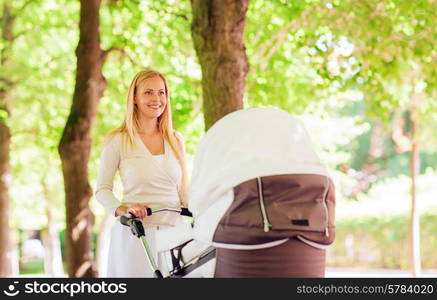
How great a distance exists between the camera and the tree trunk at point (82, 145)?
12.2 m

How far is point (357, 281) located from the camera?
612 cm

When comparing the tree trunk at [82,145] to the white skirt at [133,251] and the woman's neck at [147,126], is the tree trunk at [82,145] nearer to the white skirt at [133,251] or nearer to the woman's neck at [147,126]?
the woman's neck at [147,126]

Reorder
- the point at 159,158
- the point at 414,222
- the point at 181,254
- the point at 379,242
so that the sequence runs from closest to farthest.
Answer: the point at 181,254
the point at 159,158
the point at 414,222
the point at 379,242

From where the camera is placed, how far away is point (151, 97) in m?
6.37

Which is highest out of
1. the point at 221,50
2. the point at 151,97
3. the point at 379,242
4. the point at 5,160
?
the point at 221,50

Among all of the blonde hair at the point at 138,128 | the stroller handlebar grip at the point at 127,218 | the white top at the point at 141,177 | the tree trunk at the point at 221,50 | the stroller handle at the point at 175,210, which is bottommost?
the stroller handlebar grip at the point at 127,218

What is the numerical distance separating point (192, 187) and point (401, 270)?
20.6m

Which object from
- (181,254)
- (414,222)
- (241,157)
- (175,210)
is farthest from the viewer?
(414,222)

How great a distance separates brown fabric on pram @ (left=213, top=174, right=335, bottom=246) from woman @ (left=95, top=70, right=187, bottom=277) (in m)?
1.35

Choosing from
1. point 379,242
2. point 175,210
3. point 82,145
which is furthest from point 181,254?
point 379,242

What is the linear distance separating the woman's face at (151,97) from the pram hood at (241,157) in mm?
1218

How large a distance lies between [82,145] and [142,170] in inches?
241

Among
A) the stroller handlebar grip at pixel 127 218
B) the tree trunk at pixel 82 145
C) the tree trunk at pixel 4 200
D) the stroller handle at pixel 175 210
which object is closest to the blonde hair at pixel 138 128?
the stroller handle at pixel 175 210

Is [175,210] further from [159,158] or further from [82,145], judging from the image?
[82,145]
